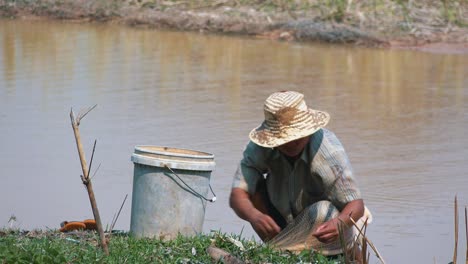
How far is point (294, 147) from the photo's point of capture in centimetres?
487

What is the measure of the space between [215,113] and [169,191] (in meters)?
4.91

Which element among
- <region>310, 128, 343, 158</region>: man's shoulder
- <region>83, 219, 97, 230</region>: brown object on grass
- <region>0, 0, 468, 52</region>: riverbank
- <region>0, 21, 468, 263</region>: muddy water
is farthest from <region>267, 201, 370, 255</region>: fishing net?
<region>0, 0, 468, 52</region>: riverbank

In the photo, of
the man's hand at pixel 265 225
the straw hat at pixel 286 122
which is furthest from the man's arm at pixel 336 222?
the straw hat at pixel 286 122

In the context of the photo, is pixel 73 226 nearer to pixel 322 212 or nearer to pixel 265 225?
pixel 265 225

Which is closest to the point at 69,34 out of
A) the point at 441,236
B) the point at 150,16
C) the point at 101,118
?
the point at 150,16

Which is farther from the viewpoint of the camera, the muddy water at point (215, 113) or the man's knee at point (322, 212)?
the muddy water at point (215, 113)

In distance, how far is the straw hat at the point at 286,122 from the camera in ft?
15.5

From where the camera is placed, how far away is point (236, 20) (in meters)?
16.4

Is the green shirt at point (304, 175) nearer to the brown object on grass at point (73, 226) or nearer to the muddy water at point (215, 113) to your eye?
the muddy water at point (215, 113)

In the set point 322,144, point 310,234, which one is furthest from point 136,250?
point 322,144

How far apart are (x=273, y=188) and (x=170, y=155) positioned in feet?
1.68

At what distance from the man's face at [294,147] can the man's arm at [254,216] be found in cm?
29

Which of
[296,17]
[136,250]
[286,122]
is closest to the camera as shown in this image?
[136,250]

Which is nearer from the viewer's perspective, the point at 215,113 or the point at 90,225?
the point at 90,225
